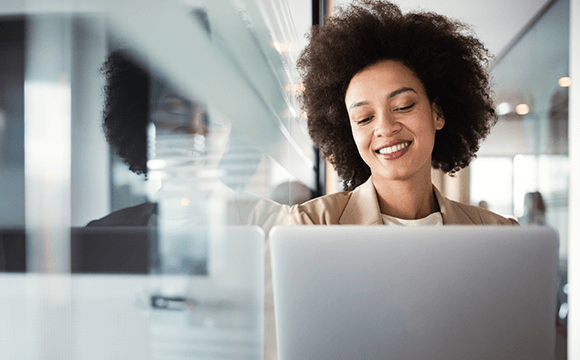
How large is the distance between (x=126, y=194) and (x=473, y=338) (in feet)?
2.19

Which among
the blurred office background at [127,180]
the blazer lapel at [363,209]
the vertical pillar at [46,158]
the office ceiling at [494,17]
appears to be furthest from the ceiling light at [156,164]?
the office ceiling at [494,17]

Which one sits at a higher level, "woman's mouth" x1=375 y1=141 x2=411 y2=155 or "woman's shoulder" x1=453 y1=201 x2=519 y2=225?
"woman's mouth" x1=375 y1=141 x2=411 y2=155

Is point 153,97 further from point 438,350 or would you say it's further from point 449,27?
point 449,27

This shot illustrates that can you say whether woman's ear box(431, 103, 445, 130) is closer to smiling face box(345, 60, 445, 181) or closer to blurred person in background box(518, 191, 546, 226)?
smiling face box(345, 60, 445, 181)

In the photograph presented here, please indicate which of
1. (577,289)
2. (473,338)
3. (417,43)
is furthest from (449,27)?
(577,289)

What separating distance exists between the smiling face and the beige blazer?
4.1 inches

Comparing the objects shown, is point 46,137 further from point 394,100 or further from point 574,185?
point 574,185

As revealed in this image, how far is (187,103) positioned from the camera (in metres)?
0.79

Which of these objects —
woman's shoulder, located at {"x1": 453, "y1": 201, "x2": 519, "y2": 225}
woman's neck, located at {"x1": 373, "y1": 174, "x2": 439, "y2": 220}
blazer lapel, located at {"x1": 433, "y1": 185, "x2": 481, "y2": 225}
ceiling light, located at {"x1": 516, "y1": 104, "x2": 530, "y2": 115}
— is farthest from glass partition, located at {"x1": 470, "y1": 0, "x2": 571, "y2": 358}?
woman's neck, located at {"x1": 373, "y1": 174, "x2": 439, "y2": 220}

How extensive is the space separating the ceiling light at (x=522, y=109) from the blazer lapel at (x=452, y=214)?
89 cm

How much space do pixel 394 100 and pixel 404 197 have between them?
325 millimetres

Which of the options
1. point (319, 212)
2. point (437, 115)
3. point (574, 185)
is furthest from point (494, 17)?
point (319, 212)

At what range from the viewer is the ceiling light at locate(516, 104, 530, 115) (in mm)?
1637

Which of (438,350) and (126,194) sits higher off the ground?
(126,194)
